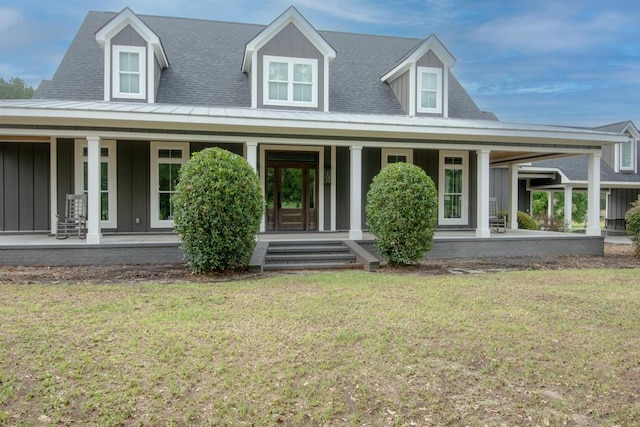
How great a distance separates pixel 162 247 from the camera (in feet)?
30.5

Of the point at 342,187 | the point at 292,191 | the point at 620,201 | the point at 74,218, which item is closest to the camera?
the point at 74,218

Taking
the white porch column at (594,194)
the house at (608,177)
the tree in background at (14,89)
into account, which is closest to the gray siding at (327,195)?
the white porch column at (594,194)

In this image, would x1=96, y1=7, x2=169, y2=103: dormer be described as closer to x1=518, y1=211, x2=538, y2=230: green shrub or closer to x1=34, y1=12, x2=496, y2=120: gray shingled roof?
x1=34, y1=12, x2=496, y2=120: gray shingled roof

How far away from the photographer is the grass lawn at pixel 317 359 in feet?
10.1

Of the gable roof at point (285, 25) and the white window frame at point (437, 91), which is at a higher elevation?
the gable roof at point (285, 25)

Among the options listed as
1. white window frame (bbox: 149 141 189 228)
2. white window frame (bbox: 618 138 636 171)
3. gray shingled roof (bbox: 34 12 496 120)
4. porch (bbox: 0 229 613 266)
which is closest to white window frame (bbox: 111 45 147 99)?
gray shingled roof (bbox: 34 12 496 120)

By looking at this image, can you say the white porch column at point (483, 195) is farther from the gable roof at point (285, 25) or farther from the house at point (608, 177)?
the house at point (608, 177)

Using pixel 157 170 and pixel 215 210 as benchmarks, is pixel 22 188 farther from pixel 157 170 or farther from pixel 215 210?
pixel 215 210

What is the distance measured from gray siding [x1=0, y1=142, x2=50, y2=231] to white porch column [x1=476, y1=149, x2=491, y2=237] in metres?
11.5

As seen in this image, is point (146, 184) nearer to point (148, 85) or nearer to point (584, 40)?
point (148, 85)

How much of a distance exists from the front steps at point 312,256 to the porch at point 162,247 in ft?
0.62

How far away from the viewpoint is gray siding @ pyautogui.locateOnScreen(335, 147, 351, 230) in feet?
41.0

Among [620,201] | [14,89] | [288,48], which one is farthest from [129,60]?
[14,89]

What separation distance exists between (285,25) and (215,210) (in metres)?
7.02
